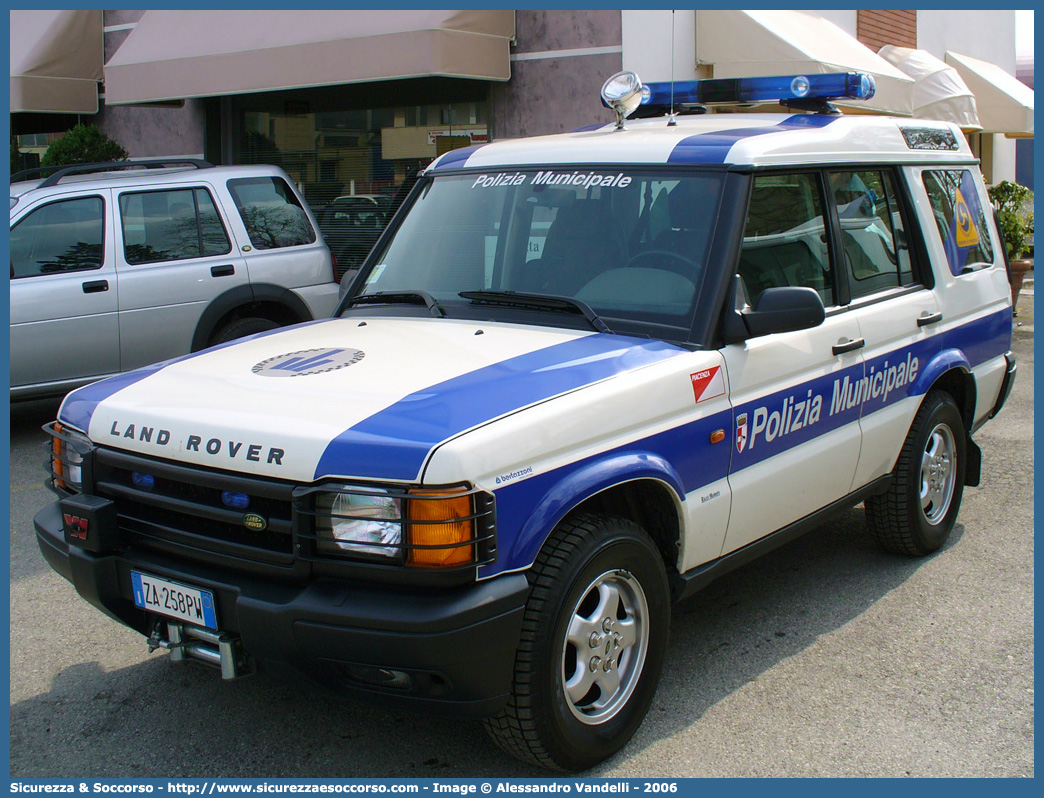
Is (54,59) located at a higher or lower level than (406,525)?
higher

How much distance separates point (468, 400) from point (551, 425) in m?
0.26

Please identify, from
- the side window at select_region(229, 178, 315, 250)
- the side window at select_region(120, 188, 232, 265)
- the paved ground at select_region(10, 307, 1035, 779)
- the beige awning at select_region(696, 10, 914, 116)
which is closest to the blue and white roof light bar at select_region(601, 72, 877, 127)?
the paved ground at select_region(10, 307, 1035, 779)

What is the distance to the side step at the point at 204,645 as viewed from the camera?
3154 millimetres

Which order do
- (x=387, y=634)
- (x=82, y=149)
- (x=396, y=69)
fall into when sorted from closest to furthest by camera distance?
(x=387, y=634) < (x=396, y=69) < (x=82, y=149)

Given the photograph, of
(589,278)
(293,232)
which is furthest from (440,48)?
(589,278)

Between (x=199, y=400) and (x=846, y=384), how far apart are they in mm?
2632

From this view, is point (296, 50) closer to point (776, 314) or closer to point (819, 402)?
point (819, 402)

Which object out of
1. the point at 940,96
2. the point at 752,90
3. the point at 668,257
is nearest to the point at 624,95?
the point at 752,90

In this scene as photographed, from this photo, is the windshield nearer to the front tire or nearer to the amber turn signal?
the front tire

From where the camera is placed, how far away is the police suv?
2938 mm

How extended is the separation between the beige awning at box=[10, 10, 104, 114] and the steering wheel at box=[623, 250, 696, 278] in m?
12.9

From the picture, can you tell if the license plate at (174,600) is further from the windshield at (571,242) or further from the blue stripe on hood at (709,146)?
the blue stripe on hood at (709,146)

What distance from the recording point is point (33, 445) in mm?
7992

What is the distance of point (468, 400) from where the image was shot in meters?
3.14
